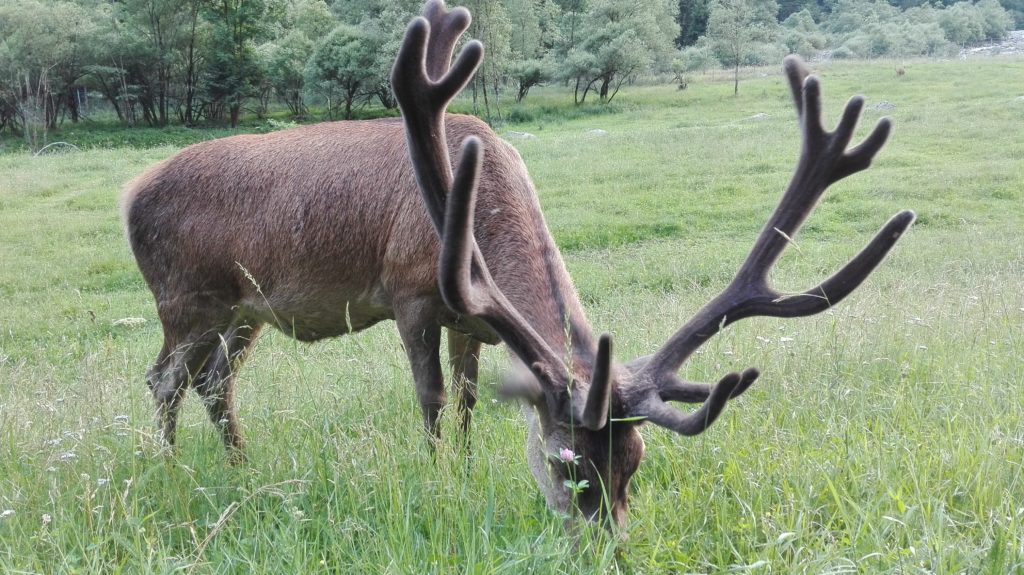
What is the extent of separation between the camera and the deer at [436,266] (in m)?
2.91

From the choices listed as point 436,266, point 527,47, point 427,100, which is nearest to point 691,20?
point 527,47

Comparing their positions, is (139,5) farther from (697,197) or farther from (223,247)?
(223,247)

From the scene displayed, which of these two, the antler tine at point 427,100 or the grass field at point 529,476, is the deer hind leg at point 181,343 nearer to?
the grass field at point 529,476

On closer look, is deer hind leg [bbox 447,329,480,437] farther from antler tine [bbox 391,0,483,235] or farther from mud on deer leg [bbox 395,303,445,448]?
antler tine [bbox 391,0,483,235]

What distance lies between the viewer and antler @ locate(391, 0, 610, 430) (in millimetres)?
2701

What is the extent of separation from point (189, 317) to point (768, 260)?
3388 mm

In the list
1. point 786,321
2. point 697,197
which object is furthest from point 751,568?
point 697,197

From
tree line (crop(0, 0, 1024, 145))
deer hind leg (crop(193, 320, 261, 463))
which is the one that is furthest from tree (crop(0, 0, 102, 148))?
deer hind leg (crop(193, 320, 261, 463))

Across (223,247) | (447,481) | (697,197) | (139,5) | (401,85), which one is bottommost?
(697,197)

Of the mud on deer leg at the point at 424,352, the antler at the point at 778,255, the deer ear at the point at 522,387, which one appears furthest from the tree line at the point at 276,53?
the deer ear at the point at 522,387

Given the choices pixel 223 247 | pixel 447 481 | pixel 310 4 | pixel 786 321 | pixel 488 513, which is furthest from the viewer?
pixel 310 4

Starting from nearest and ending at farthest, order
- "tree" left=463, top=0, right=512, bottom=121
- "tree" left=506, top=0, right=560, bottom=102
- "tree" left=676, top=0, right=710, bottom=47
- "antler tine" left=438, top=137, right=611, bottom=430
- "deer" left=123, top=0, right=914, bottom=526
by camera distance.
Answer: "antler tine" left=438, top=137, right=611, bottom=430
"deer" left=123, top=0, right=914, bottom=526
"tree" left=463, top=0, right=512, bottom=121
"tree" left=506, top=0, right=560, bottom=102
"tree" left=676, top=0, right=710, bottom=47

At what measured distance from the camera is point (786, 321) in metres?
6.53

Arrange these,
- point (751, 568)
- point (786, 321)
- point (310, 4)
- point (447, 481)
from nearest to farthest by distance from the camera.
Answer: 1. point (751, 568)
2. point (447, 481)
3. point (786, 321)
4. point (310, 4)
